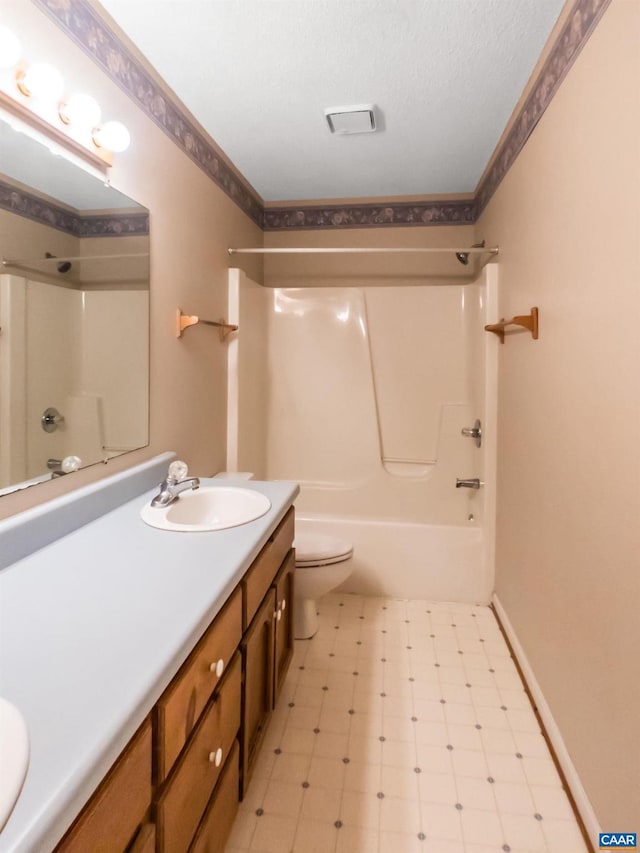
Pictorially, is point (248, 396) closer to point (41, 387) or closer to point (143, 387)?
point (143, 387)

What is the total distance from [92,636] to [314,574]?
4.30 ft

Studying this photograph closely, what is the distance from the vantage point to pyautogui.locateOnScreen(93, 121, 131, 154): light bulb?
132 cm

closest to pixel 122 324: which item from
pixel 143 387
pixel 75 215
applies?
pixel 143 387

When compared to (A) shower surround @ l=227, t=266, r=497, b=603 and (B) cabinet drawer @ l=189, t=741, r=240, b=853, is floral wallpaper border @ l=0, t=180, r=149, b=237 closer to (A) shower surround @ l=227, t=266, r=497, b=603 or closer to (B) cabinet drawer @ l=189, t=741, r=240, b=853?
(A) shower surround @ l=227, t=266, r=497, b=603

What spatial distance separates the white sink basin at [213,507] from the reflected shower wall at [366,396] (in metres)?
1.16

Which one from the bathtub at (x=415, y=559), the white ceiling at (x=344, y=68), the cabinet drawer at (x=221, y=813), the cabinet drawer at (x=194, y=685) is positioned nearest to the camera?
the cabinet drawer at (x=194, y=685)

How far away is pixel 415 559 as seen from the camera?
2424mm

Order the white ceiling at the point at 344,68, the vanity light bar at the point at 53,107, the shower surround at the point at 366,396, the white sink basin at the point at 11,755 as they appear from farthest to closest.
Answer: the shower surround at the point at 366,396
the white ceiling at the point at 344,68
the vanity light bar at the point at 53,107
the white sink basin at the point at 11,755

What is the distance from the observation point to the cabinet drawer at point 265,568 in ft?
3.77

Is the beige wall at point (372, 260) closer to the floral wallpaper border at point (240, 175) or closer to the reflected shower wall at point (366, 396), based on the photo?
the floral wallpaper border at point (240, 175)

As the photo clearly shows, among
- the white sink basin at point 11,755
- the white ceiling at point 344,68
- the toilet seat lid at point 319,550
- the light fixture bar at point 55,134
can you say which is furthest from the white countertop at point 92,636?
the white ceiling at point 344,68

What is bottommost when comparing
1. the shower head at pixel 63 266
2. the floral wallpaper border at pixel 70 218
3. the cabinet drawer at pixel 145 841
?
the cabinet drawer at pixel 145 841

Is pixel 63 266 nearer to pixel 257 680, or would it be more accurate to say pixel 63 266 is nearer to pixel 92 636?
pixel 92 636

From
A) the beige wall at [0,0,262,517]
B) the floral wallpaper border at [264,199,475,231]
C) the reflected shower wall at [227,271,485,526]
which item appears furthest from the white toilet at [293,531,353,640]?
the floral wallpaper border at [264,199,475,231]
